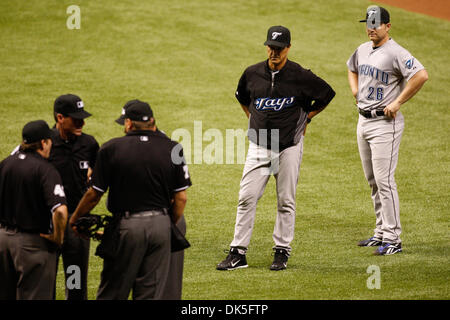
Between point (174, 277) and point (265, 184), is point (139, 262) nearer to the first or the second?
point (174, 277)

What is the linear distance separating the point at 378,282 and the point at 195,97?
726cm

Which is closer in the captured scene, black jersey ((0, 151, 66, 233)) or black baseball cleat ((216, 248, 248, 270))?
black jersey ((0, 151, 66, 233))

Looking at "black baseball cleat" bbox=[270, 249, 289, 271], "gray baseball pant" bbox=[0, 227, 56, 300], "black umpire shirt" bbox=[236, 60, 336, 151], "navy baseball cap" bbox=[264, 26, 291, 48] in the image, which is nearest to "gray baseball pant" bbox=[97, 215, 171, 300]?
"gray baseball pant" bbox=[0, 227, 56, 300]

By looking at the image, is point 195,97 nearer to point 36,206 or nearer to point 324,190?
point 324,190

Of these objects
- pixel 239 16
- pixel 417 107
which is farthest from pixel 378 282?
pixel 239 16

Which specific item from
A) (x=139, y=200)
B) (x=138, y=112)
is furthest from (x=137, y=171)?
(x=138, y=112)

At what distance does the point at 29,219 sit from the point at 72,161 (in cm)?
83

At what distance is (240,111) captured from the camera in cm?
1235

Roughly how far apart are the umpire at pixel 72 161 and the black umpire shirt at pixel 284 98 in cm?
176

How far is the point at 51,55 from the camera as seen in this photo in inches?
559

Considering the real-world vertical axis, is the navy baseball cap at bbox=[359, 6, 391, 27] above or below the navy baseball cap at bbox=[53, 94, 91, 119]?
above

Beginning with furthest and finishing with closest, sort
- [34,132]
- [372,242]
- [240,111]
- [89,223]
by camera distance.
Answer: [240,111] < [372,242] < [89,223] < [34,132]

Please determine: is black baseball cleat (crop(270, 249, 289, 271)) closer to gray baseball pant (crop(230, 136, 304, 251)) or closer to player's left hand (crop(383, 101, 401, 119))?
gray baseball pant (crop(230, 136, 304, 251))

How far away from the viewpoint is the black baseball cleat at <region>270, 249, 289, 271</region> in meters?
6.55
